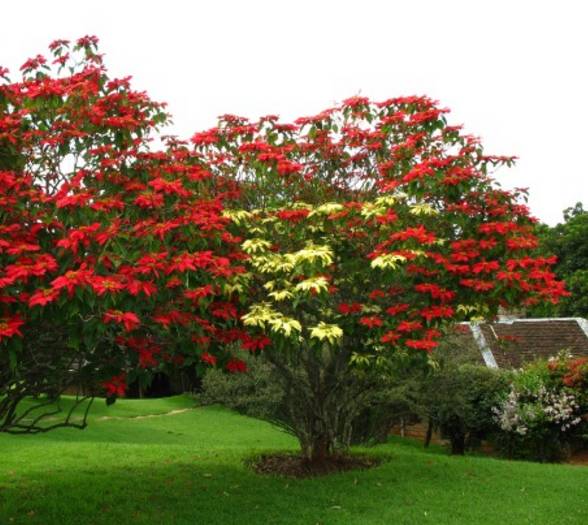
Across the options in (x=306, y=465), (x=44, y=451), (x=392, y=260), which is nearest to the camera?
(x=392, y=260)

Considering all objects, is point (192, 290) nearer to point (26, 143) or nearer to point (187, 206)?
point (187, 206)

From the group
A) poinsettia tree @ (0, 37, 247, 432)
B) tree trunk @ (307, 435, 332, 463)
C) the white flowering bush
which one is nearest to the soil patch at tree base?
tree trunk @ (307, 435, 332, 463)

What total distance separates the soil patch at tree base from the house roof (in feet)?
40.4

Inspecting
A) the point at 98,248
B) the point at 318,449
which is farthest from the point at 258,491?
the point at 98,248

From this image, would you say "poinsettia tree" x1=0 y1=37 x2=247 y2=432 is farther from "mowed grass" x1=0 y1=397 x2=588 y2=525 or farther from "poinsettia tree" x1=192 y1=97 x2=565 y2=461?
"mowed grass" x1=0 y1=397 x2=588 y2=525

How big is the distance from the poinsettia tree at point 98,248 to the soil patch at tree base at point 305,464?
3.51 metres

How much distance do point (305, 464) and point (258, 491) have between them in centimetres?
165

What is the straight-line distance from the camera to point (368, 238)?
29.4ft

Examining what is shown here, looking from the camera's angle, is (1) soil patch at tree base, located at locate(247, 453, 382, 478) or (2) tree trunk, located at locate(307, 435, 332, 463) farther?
(2) tree trunk, located at locate(307, 435, 332, 463)

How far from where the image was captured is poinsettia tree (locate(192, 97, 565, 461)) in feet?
26.3

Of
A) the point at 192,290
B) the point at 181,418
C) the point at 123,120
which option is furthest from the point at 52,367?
the point at 181,418

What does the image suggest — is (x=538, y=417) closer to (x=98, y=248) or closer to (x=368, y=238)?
(x=368, y=238)

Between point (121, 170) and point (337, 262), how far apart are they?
301cm

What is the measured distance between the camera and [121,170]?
24.1 feet
